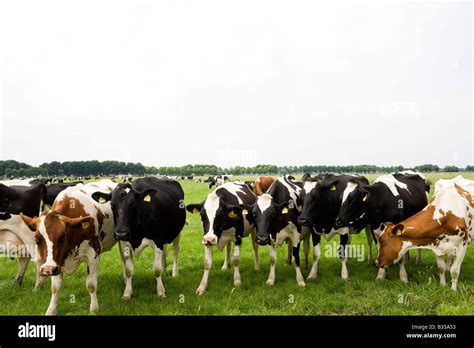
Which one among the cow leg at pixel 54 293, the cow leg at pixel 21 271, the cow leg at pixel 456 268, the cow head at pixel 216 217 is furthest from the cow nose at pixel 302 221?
the cow leg at pixel 21 271

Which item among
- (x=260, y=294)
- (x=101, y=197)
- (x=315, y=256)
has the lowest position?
(x=260, y=294)

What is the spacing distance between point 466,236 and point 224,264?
5.99 meters

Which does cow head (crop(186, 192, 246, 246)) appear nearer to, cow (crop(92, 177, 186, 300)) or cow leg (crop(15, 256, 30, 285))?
cow (crop(92, 177, 186, 300))

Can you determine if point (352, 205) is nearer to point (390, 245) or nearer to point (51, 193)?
point (390, 245)

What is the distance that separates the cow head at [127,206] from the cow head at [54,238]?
661 mm

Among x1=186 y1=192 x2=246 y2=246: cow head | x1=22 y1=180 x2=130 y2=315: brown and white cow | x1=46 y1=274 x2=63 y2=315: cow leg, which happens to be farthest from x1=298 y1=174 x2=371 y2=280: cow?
x1=46 y1=274 x2=63 y2=315: cow leg

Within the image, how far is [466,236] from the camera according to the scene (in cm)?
766

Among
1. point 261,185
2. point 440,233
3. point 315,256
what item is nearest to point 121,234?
point 315,256

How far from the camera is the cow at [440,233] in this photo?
7598 millimetres

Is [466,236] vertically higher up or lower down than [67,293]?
higher up

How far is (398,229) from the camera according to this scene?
25.4 ft

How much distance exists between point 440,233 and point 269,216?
3.76 metres
